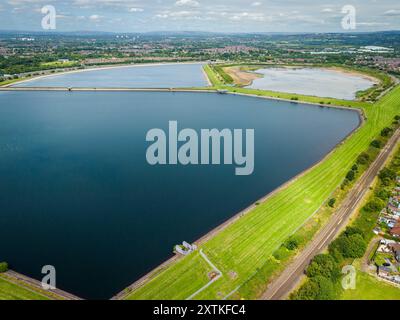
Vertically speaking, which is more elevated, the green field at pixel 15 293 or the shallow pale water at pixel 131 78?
the shallow pale water at pixel 131 78

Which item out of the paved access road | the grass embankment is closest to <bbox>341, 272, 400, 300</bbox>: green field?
the paved access road

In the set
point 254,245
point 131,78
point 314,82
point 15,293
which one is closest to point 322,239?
point 254,245

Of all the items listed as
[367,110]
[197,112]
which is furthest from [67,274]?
[367,110]

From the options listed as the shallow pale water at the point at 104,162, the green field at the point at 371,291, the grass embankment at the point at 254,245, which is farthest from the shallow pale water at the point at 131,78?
the green field at the point at 371,291

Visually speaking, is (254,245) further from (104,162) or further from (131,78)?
(131,78)

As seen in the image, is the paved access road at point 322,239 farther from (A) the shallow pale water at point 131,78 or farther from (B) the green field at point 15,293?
(A) the shallow pale water at point 131,78

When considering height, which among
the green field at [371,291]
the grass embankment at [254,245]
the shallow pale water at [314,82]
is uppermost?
the shallow pale water at [314,82]

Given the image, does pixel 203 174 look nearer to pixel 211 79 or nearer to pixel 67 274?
pixel 67 274
